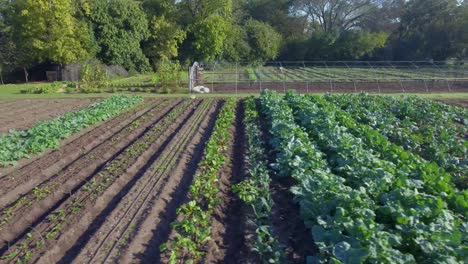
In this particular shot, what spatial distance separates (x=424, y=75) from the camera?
27.0 m

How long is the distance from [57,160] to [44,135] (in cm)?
220

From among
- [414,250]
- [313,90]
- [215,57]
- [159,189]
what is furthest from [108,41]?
[414,250]

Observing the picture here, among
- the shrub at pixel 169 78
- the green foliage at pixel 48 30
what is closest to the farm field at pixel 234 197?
Answer: the shrub at pixel 169 78

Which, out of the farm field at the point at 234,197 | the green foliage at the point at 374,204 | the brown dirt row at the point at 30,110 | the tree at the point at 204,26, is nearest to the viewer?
the green foliage at the point at 374,204

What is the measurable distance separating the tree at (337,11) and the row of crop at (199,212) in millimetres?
55186

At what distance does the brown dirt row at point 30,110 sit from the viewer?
14.3 metres

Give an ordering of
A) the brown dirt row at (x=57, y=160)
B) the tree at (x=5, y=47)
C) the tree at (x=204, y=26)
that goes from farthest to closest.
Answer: the tree at (x=204, y=26)
the tree at (x=5, y=47)
the brown dirt row at (x=57, y=160)

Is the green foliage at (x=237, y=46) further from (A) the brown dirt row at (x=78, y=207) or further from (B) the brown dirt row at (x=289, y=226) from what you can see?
(B) the brown dirt row at (x=289, y=226)

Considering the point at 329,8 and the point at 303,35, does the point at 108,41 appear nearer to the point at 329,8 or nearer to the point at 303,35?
the point at 303,35

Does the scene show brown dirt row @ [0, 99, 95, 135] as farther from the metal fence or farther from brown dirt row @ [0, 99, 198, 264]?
the metal fence

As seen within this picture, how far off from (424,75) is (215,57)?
26.6m

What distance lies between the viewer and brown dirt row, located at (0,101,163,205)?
7.86 metres

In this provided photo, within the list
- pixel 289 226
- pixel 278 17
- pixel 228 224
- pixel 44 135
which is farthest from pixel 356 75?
pixel 278 17

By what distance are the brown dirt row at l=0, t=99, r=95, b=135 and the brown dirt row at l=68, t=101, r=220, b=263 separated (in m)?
7.69
